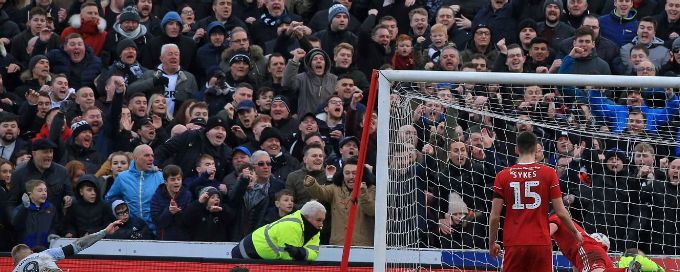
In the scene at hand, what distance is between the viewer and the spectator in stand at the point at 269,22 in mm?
20219

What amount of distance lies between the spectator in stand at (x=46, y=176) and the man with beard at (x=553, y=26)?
229 inches

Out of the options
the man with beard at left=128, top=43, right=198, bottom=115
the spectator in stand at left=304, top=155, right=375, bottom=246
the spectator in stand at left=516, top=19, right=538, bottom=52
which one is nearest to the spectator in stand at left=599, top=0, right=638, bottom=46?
the spectator in stand at left=516, top=19, right=538, bottom=52

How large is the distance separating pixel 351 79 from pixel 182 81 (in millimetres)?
2140

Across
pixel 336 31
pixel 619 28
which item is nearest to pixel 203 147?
pixel 336 31

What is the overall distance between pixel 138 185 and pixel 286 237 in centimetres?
207

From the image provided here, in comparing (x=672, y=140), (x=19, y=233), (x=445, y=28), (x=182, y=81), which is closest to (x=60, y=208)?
(x=19, y=233)

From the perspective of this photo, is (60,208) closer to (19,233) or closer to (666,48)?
(19,233)

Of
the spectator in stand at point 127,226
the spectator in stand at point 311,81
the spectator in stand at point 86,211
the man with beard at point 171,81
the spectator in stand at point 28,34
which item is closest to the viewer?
the spectator in stand at point 127,226

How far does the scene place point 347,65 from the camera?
61.9ft

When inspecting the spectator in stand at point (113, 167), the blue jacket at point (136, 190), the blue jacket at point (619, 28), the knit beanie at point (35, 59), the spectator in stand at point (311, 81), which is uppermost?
the blue jacket at point (619, 28)

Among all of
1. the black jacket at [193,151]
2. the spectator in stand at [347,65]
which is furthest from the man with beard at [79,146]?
the spectator in stand at [347,65]

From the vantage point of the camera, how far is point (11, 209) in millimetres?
16906

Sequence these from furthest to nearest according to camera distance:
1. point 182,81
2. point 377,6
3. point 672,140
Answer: point 377,6, point 182,81, point 672,140

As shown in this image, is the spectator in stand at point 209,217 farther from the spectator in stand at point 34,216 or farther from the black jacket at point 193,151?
the spectator in stand at point 34,216
